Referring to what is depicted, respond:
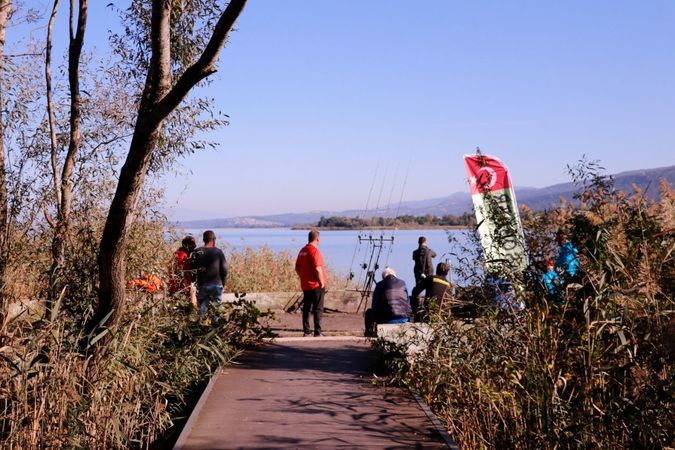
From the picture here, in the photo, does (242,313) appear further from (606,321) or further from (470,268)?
(606,321)

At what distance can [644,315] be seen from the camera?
21.4 ft

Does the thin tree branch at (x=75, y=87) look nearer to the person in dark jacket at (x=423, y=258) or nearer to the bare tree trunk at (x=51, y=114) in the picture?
the bare tree trunk at (x=51, y=114)

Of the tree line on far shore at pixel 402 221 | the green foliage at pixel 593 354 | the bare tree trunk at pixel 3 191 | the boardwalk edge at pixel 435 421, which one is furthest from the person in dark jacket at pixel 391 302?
the bare tree trunk at pixel 3 191

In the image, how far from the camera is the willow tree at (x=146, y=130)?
24.6 ft

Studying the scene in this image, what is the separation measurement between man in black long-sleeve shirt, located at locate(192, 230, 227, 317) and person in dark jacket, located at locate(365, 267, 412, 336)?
2.37m

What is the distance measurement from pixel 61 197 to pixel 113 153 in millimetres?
2184

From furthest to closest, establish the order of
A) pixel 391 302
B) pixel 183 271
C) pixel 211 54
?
pixel 391 302
pixel 183 271
pixel 211 54

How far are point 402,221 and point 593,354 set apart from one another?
2223cm

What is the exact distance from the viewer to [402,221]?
28.9m

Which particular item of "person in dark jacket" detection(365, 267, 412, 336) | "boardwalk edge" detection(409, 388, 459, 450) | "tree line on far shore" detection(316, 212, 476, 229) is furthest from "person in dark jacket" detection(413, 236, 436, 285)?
"boardwalk edge" detection(409, 388, 459, 450)

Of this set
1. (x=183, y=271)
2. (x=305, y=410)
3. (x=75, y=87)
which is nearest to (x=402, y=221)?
(x=75, y=87)

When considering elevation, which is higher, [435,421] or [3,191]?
[3,191]

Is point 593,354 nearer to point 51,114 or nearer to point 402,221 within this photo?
point 51,114

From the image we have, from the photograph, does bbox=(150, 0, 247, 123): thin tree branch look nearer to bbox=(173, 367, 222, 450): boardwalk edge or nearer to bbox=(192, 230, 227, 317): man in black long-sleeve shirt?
bbox=(173, 367, 222, 450): boardwalk edge
